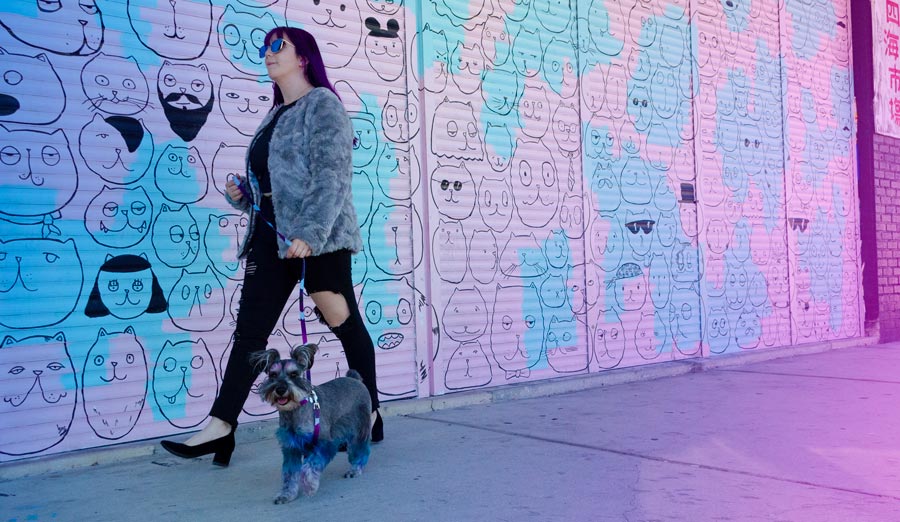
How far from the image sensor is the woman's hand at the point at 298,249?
3.62 meters

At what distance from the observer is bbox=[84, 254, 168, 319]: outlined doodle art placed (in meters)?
4.22

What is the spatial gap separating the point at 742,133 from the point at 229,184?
6467mm

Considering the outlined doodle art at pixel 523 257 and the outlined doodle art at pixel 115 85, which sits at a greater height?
the outlined doodle art at pixel 115 85

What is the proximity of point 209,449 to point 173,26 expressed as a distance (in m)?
2.37

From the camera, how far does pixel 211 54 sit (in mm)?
4730

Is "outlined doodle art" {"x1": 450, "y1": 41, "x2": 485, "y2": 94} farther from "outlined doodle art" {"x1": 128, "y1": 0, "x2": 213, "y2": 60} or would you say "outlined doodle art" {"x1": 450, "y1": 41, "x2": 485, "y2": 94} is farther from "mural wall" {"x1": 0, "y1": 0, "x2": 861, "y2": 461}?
"outlined doodle art" {"x1": 128, "y1": 0, "x2": 213, "y2": 60}

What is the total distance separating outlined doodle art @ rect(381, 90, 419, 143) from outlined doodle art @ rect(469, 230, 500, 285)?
3.00 ft

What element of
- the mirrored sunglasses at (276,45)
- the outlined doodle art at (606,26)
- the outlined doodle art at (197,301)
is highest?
the outlined doodle art at (606,26)

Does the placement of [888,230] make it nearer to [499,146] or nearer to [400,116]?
[499,146]

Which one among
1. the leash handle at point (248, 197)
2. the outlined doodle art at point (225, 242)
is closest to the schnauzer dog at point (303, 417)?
the leash handle at point (248, 197)

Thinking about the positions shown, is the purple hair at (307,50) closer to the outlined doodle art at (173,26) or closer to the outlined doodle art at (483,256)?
the outlined doodle art at (173,26)

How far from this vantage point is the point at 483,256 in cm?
613

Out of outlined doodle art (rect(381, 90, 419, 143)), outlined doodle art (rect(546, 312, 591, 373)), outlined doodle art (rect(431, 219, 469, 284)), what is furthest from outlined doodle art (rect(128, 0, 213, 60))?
outlined doodle art (rect(546, 312, 591, 373))

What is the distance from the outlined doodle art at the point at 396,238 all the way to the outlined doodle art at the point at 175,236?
4.08 feet
